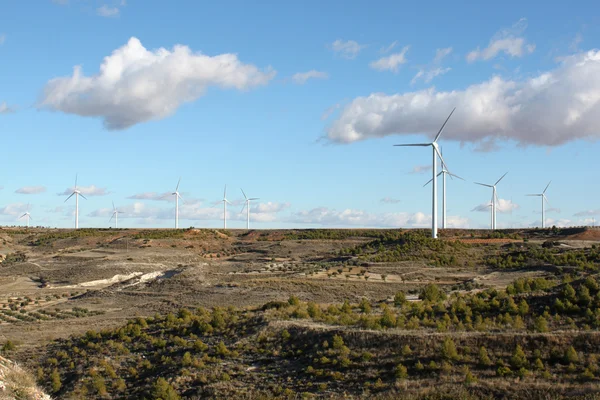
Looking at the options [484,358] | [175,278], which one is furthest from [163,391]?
[175,278]

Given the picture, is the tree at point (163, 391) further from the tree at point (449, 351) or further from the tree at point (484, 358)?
the tree at point (484, 358)

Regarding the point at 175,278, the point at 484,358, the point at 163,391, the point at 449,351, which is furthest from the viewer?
the point at 175,278

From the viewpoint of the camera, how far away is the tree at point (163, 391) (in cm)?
2431

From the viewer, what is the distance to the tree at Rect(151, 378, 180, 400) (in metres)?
24.3

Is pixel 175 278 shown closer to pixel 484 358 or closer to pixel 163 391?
pixel 163 391

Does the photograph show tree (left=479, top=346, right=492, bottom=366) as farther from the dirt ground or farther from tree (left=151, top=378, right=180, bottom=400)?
the dirt ground

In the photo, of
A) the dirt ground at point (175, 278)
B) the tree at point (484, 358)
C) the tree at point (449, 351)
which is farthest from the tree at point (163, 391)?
the dirt ground at point (175, 278)

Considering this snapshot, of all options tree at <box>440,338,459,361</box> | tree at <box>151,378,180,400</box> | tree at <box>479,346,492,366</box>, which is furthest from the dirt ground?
tree at <box>479,346,492,366</box>

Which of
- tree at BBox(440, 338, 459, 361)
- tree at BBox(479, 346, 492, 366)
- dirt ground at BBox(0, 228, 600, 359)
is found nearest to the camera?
tree at BBox(479, 346, 492, 366)

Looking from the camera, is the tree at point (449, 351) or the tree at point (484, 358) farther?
the tree at point (449, 351)

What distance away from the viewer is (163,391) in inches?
977

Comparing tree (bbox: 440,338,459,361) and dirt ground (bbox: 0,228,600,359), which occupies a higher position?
tree (bbox: 440,338,459,361)

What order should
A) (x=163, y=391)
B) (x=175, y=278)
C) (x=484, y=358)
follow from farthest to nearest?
(x=175, y=278) → (x=163, y=391) → (x=484, y=358)

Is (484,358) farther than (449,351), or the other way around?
(449,351)
